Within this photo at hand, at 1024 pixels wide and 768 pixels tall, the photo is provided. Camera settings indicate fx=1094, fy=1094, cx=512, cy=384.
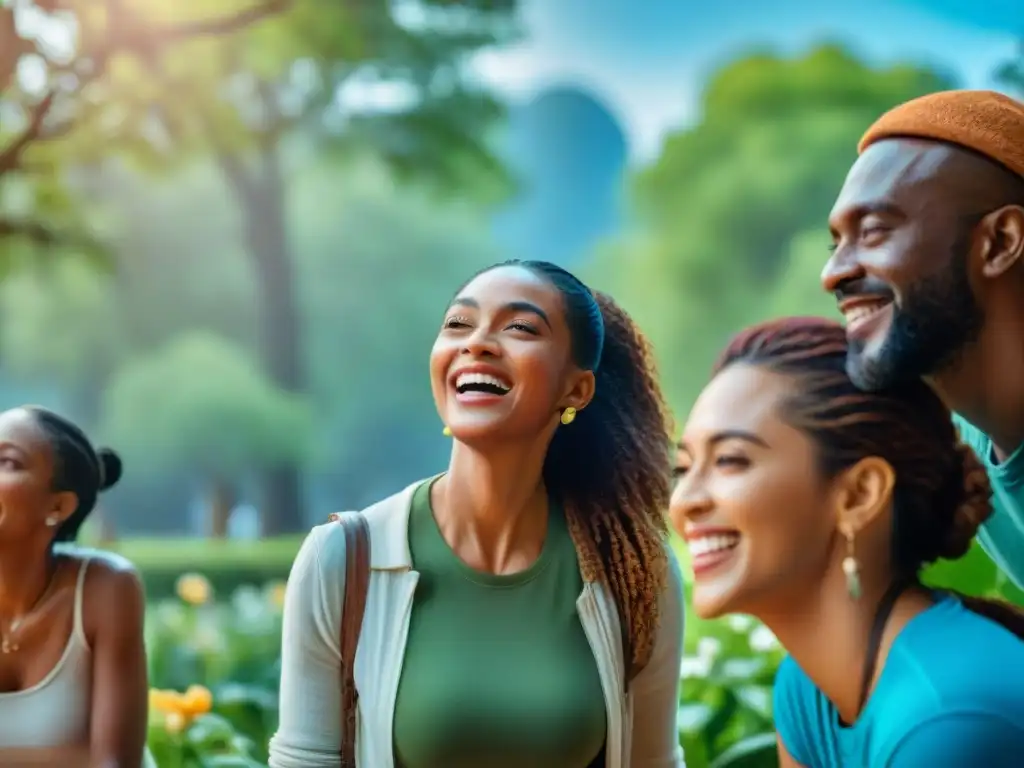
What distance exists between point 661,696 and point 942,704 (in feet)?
1.54

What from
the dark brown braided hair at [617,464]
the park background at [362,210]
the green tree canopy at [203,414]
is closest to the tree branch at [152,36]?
the park background at [362,210]

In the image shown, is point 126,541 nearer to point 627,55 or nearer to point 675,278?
point 675,278

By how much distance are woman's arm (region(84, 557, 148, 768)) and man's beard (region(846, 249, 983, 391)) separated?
1.14 metres

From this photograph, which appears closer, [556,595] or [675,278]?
[556,595]

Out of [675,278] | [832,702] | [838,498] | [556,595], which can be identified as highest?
[675,278]

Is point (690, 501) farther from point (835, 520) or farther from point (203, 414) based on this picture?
point (203, 414)

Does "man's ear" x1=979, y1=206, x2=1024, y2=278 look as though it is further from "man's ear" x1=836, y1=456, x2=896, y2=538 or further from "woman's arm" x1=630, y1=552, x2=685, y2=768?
→ "woman's arm" x1=630, y1=552, x2=685, y2=768

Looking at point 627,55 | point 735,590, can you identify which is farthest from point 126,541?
point 735,590

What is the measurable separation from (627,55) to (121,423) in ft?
8.03

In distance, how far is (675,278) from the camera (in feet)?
14.3

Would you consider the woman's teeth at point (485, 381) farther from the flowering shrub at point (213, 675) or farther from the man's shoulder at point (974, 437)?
the flowering shrub at point (213, 675)

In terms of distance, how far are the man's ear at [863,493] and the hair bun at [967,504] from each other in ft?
0.30

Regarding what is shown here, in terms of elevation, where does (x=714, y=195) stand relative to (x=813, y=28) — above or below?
below

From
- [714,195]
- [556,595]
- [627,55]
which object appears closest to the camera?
[556,595]
